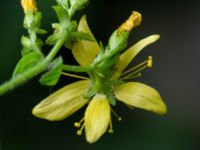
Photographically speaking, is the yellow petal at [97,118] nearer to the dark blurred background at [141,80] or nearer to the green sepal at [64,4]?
the green sepal at [64,4]

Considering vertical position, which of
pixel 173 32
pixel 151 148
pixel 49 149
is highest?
pixel 173 32

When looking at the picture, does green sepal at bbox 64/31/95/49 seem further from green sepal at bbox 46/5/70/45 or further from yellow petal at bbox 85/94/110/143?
yellow petal at bbox 85/94/110/143

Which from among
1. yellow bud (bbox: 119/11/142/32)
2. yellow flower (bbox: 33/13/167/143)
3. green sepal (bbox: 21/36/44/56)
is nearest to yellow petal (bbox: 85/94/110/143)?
yellow flower (bbox: 33/13/167/143)

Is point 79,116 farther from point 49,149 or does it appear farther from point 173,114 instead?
point 173,114

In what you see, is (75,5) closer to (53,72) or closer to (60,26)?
(60,26)

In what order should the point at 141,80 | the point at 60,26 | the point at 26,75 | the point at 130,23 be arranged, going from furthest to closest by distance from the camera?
the point at 141,80
the point at 130,23
the point at 60,26
the point at 26,75

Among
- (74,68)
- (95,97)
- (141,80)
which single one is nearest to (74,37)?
(74,68)

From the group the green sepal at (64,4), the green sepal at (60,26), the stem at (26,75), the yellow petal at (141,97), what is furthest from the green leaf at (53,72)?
Result: the yellow petal at (141,97)

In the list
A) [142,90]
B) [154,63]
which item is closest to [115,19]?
[154,63]
